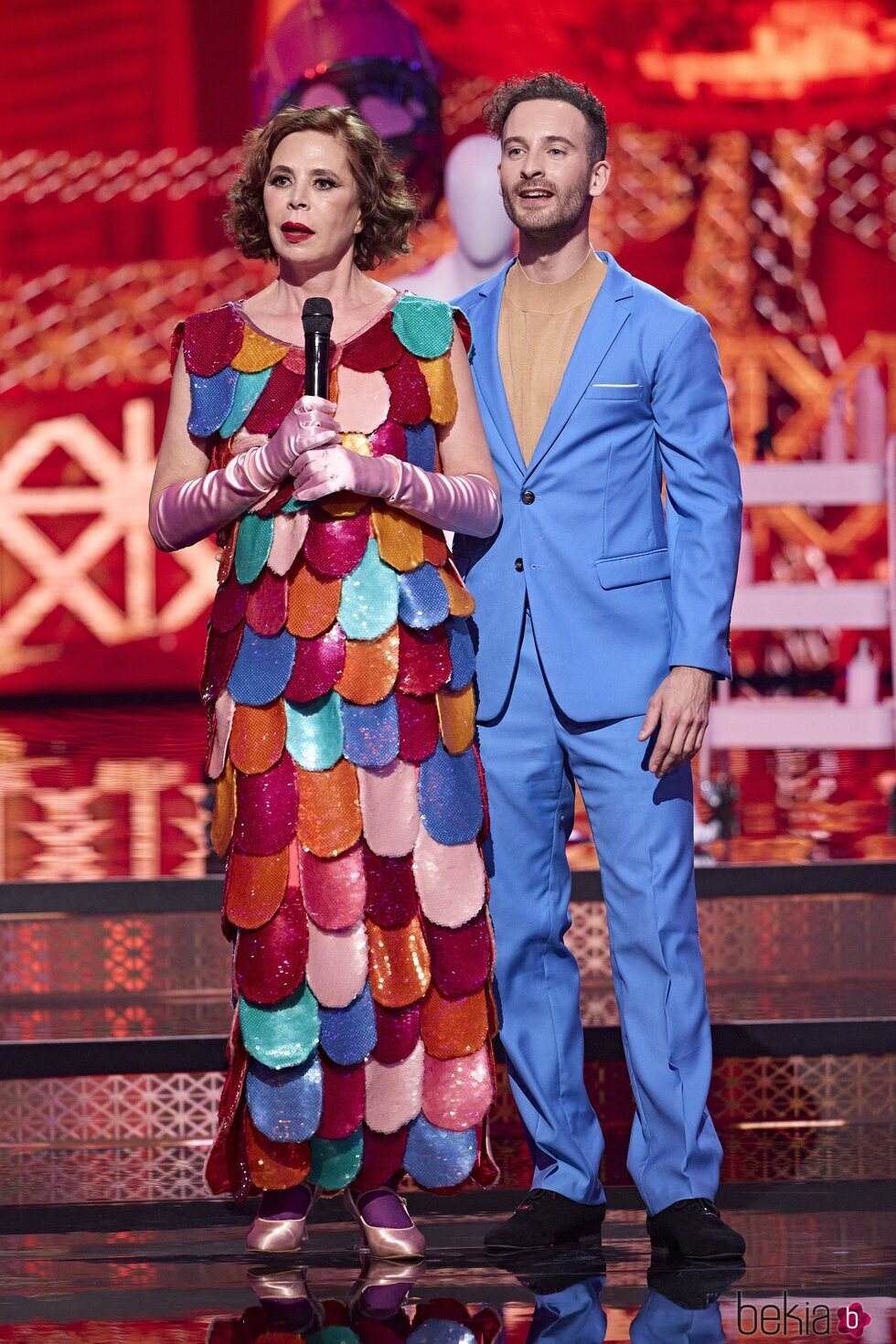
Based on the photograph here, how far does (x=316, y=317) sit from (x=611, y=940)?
0.82 meters

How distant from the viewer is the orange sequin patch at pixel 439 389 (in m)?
2.19

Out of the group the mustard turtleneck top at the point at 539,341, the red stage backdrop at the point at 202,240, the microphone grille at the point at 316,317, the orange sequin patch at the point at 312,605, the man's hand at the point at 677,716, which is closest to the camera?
the microphone grille at the point at 316,317

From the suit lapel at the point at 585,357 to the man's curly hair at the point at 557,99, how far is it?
0.59ft

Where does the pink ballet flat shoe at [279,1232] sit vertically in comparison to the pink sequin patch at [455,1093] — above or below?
below

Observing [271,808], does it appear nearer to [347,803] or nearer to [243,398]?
[347,803]

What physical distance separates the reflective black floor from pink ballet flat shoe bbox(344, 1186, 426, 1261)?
0.02m

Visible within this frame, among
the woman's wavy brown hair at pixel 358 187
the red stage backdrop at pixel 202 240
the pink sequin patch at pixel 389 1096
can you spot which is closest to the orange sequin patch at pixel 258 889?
→ the pink sequin patch at pixel 389 1096

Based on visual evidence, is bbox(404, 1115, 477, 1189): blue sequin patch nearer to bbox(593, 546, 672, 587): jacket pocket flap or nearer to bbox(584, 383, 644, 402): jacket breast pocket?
bbox(593, 546, 672, 587): jacket pocket flap

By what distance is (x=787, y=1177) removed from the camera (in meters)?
2.59

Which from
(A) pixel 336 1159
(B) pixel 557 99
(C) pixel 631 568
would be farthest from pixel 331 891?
(B) pixel 557 99

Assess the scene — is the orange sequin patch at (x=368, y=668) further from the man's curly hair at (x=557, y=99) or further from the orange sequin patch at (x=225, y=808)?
the man's curly hair at (x=557, y=99)

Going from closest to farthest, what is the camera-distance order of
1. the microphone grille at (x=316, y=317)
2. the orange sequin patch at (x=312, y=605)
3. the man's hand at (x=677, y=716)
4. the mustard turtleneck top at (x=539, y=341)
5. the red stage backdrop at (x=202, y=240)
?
the microphone grille at (x=316, y=317)
the orange sequin patch at (x=312, y=605)
the man's hand at (x=677, y=716)
the mustard turtleneck top at (x=539, y=341)
the red stage backdrop at (x=202, y=240)

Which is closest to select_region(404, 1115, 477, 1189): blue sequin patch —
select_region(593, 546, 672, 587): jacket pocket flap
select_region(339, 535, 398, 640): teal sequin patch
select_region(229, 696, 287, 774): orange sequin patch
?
select_region(229, 696, 287, 774): orange sequin patch

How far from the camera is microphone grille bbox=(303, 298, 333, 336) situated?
2.02 m
